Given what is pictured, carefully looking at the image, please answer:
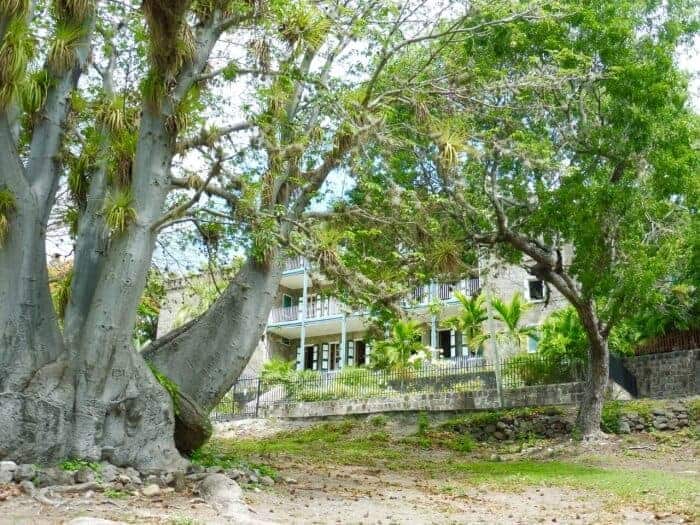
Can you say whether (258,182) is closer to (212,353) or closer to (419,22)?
(212,353)

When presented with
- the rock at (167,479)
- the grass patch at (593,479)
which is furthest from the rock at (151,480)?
Result: the grass patch at (593,479)

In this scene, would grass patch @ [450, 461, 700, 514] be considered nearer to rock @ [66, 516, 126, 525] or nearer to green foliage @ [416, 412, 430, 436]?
green foliage @ [416, 412, 430, 436]

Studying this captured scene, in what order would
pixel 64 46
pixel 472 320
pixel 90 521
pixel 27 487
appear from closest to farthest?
pixel 90 521
pixel 27 487
pixel 64 46
pixel 472 320

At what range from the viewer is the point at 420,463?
16094 millimetres

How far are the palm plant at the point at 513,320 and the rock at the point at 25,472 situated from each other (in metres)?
19.4

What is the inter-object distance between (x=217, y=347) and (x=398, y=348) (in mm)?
16231

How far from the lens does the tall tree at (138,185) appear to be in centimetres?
1014

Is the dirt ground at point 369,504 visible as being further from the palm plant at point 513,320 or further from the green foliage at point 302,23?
the palm plant at point 513,320

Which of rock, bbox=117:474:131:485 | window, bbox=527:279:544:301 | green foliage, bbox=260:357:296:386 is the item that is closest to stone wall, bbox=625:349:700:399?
window, bbox=527:279:544:301

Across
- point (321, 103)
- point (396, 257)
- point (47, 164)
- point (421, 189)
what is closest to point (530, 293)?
point (421, 189)

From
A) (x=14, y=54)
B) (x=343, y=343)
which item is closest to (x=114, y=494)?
(x=14, y=54)

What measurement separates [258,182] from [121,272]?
277cm

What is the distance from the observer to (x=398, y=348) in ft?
90.3

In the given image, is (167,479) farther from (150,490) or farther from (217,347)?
(217,347)
